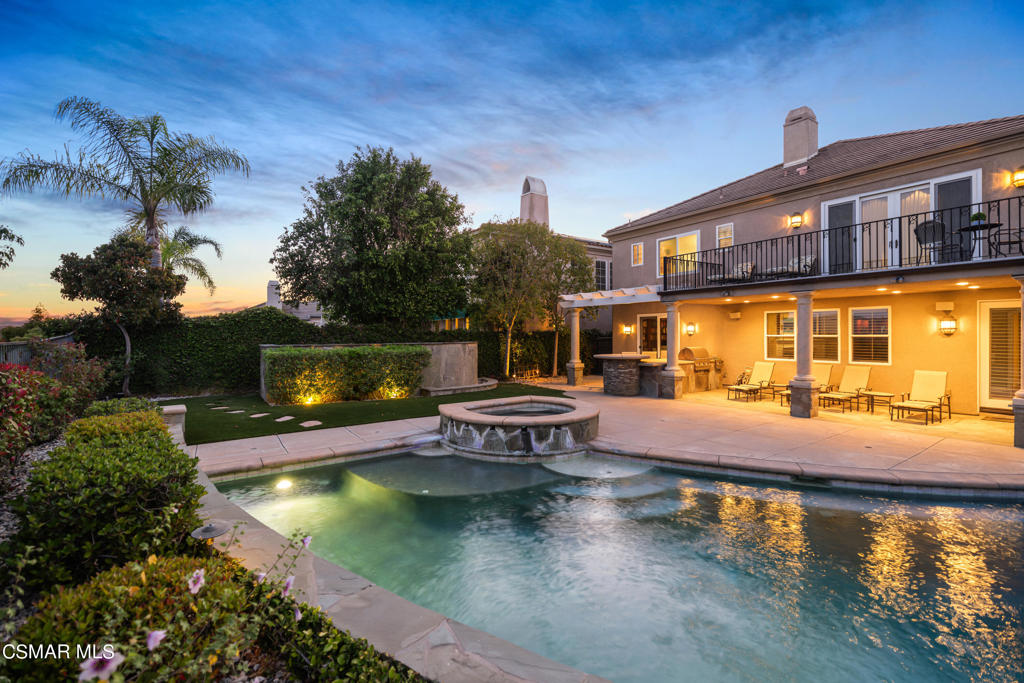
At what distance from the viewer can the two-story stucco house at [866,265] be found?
9.32 meters

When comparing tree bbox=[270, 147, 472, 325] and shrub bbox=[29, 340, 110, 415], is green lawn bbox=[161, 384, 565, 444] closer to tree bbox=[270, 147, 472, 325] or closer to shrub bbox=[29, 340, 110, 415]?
shrub bbox=[29, 340, 110, 415]

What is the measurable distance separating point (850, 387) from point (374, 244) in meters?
14.1

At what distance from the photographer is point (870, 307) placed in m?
11.8

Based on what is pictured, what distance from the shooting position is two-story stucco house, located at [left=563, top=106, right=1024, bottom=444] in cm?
932

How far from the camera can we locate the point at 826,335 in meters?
12.8

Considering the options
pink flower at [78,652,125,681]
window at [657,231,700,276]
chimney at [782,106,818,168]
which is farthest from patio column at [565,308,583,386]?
pink flower at [78,652,125,681]

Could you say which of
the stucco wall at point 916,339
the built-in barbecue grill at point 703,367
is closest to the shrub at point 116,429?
the stucco wall at point 916,339

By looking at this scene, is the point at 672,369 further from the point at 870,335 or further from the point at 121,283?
the point at 121,283

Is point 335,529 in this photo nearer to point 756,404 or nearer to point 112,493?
point 112,493

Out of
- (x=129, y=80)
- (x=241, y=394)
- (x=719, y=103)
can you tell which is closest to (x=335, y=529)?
(x=241, y=394)

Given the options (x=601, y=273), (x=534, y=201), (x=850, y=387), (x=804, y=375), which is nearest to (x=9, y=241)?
(x=804, y=375)

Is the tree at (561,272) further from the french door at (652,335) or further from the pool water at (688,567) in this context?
the pool water at (688,567)

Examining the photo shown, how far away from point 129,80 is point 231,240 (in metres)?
8.73

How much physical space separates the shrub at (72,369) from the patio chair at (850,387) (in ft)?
48.6
